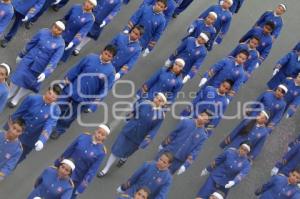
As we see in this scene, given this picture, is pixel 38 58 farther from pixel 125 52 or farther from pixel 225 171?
pixel 225 171

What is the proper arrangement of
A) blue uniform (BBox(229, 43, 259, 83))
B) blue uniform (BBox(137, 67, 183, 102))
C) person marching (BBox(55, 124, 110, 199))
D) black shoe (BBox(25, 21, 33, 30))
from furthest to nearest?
1. black shoe (BBox(25, 21, 33, 30))
2. blue uniform (BBox(229, 43, 259, 83))
3. blue uniform (BBox(137, 67, 183, 102))
4. person marching (BBox(55, 124, 110, 199))

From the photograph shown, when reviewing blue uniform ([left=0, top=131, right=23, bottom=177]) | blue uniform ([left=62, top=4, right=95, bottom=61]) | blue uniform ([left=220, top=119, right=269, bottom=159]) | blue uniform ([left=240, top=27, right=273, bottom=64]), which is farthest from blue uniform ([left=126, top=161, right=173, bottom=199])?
blue uniform ([left=240, top=27, right=273, bottom=64])

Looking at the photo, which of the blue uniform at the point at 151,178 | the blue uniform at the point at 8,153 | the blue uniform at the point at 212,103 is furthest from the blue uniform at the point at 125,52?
the blue uniform at the point at 8,153

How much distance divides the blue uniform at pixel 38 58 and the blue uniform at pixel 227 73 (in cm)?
287

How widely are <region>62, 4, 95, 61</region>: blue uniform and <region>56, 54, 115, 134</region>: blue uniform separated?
1.01 metres

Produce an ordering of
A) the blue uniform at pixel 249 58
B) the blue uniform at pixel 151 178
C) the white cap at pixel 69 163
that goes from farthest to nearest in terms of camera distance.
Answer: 1. the blue uniform at pixel 249 58
2. the blue uniform at pixel 151 178
3. the white cap at pixel 69 163

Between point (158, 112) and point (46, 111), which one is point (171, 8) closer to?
point (158, 112)

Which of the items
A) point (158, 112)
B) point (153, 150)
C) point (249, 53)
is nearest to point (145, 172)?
point (158, 112)

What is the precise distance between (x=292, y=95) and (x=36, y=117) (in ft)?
15.9

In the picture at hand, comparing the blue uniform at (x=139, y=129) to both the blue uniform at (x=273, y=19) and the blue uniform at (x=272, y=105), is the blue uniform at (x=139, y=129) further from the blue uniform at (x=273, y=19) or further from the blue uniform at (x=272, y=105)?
the blue uniform at (x=273, y=19)

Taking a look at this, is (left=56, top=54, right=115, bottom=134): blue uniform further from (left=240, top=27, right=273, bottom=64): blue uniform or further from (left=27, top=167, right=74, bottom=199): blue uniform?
(left=240, top=27, right=273, bottom=64): blue uniform

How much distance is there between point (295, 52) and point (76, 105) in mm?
4590

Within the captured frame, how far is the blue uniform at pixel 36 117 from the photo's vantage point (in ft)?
29.0

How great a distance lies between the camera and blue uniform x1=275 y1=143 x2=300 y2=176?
1020 cm
